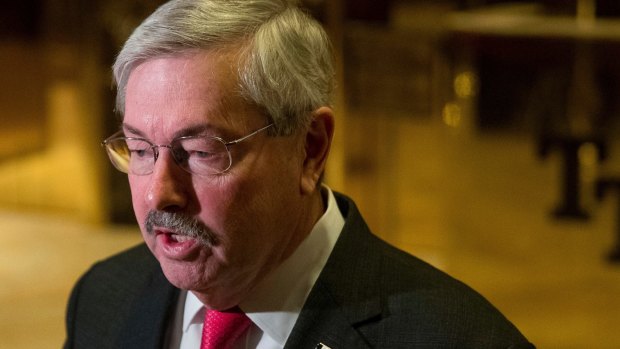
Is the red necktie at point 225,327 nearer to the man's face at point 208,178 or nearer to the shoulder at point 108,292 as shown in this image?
the man's face at point 208,178

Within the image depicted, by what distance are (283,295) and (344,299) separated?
9cm

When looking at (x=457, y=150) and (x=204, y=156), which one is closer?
(x=204, y=156)

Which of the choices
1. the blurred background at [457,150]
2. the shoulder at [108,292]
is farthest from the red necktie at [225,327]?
the blurred background at [457,150]

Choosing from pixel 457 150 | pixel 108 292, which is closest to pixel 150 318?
pixel 108 292

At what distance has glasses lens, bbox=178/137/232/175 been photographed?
1633mm

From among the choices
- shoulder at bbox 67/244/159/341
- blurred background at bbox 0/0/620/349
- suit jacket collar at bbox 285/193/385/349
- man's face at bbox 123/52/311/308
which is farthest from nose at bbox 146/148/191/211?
blurred background at bbox 0/0/620/349

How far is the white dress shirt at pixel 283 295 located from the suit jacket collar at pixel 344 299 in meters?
0.02

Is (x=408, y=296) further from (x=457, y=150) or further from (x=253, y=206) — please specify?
(x=457, y=150)

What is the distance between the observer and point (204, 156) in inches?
64.7

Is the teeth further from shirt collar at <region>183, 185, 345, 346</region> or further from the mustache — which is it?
shirt collar at <region>183, 185, 345, 346</region>

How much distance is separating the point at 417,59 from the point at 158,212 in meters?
3.27

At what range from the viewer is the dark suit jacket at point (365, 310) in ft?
5.75

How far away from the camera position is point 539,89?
4438mm

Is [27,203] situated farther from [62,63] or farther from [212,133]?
[212,133]
